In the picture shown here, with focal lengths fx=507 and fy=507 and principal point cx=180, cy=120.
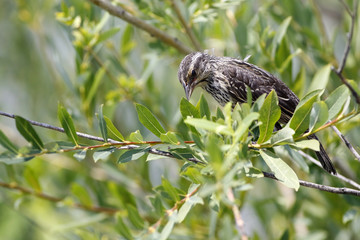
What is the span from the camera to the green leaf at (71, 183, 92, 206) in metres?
3.49

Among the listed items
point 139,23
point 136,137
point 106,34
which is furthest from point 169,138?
point 106,34

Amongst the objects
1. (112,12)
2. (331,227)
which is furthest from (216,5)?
(331,227)

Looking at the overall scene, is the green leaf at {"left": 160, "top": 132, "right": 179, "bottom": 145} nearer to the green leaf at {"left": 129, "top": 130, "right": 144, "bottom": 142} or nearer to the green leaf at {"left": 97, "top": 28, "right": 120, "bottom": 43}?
the green leaf at {"left": 129, "top": 130, "right": 144, "bottom": 142}

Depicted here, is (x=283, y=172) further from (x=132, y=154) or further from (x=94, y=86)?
(x=94, y=86)

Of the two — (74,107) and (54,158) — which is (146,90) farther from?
(54,158)

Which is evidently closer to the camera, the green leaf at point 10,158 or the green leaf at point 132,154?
the green leaf at point 10,158

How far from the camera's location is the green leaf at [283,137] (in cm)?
204

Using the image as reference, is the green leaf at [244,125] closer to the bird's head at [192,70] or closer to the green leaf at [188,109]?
the green leaf at [188,109]

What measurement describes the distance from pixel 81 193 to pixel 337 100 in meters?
2.01

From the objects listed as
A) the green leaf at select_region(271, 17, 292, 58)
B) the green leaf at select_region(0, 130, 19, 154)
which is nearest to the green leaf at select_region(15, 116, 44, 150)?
the green leaf at select_region(0, 130, 19, 154)

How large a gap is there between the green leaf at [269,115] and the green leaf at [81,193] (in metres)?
1.74

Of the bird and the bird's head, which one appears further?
the bird's head

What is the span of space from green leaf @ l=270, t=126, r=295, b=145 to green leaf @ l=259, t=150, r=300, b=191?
0.09 meters

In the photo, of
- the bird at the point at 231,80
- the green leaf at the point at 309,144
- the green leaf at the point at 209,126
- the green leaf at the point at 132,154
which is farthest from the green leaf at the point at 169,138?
the bird at the point at 231,80
